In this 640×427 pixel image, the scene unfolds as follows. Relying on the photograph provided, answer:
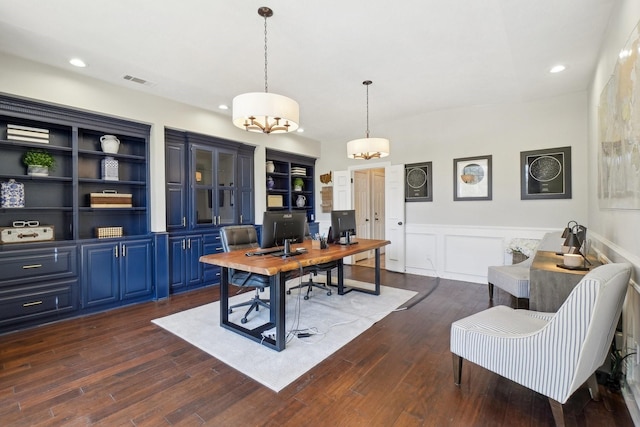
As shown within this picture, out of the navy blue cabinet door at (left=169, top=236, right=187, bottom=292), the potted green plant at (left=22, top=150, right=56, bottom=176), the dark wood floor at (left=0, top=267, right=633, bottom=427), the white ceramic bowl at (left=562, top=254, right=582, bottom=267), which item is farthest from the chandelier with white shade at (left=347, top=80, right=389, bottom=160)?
the potted green plant at (left=22, top=150, right=56, bottom=176)

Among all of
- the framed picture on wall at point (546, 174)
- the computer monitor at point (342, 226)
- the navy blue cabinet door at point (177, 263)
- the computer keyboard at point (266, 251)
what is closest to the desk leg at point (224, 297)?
the computer keyboard at point (266, 251)

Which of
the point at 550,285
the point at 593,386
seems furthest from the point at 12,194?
the point at 593,386

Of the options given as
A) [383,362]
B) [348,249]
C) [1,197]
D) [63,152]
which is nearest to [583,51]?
[348,249]

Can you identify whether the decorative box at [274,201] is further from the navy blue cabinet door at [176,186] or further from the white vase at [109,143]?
the white vase at [109,143]

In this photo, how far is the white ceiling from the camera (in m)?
2.36

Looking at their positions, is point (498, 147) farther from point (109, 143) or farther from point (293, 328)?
point (109, 143)

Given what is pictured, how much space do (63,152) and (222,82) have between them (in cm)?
212

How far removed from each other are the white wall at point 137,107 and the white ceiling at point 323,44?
0.13 m

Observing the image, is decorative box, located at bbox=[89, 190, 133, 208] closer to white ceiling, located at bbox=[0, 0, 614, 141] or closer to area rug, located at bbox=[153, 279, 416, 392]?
white ceiling, located at bbox=[0, 0, 614, 141]

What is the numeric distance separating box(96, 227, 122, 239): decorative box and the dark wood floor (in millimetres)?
1181

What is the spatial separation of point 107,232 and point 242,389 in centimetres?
293

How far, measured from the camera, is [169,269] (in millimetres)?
4262

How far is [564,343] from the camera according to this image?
1533 mm

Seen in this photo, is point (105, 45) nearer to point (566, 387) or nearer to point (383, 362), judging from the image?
point (383, 362)
